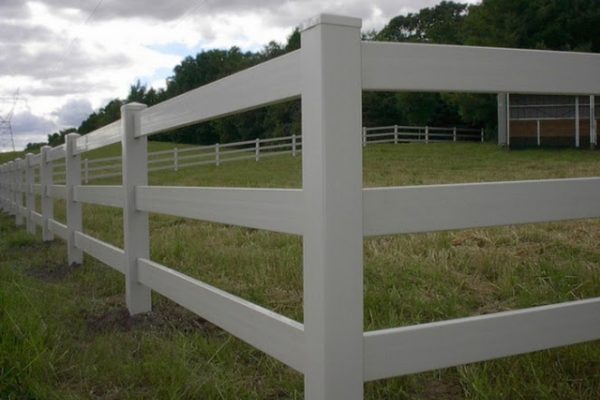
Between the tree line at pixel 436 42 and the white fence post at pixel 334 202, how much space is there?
9.85 meters

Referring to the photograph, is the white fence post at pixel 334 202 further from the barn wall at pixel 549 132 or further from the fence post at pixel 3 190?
the barn wall at pixel 549 132

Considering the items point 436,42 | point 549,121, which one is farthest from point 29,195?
point 436,42

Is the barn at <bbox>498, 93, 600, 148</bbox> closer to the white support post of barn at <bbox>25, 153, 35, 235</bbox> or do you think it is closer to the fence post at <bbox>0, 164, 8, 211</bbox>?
the fence post at <bbox>0, 164, 8, 211</bbox>

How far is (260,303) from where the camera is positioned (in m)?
3.30

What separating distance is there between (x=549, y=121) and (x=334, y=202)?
21.5 m

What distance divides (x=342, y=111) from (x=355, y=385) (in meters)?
0.73

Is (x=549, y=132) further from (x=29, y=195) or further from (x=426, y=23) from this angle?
(x=426, y=23)

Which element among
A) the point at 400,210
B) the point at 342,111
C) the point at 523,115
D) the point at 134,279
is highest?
the point at 523,115

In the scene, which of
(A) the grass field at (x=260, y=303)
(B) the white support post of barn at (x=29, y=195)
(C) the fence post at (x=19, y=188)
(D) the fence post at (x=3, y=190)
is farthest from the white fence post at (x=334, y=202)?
(D) the fence post at (x=3, y=190)

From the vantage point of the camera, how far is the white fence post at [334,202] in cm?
153

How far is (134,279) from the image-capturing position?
3.51 metres

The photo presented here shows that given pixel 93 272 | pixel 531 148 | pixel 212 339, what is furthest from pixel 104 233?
pixel 531 148

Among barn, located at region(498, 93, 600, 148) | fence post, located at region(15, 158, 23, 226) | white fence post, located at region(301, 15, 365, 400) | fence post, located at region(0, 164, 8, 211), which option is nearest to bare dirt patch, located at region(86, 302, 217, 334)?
white fence post, located at region(301, 15, 365, 400)

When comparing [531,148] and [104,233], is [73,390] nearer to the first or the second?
[104,233]
